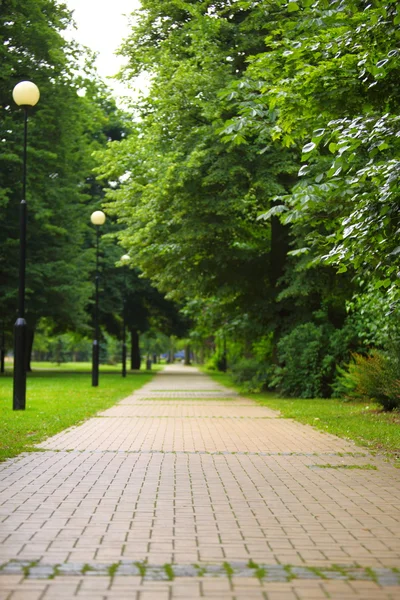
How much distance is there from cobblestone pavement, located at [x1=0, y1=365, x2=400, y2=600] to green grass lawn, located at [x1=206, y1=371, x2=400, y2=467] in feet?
2.15

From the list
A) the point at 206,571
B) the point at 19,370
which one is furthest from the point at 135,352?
the point at 206,571

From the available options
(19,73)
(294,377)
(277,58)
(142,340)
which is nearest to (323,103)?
(277,58)

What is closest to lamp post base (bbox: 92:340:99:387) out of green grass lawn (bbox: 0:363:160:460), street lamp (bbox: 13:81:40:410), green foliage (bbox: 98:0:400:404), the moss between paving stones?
green grass lawn (bbox: 0:363:160:460)

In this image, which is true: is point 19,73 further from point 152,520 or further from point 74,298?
point 152,520

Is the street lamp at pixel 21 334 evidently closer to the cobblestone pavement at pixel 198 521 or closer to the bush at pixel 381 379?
the cobblestone pavement at pixel 198 521

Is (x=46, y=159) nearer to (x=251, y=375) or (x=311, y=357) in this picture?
(x=251, y=375)

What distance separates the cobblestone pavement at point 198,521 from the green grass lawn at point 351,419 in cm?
65

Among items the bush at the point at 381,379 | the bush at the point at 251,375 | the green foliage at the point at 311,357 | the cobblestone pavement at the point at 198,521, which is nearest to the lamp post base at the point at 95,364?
the bush at the point at 251,375

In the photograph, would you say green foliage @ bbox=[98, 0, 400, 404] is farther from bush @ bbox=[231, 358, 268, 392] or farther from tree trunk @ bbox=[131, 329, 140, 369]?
tree trunk @ bbox=[131, 329, 140, 369]

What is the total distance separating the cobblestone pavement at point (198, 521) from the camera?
4.47 metres

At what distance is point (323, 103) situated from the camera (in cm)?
993

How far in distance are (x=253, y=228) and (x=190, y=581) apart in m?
21.8

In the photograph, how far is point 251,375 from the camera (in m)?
27.9

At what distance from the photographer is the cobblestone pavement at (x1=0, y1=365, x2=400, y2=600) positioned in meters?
4.47
